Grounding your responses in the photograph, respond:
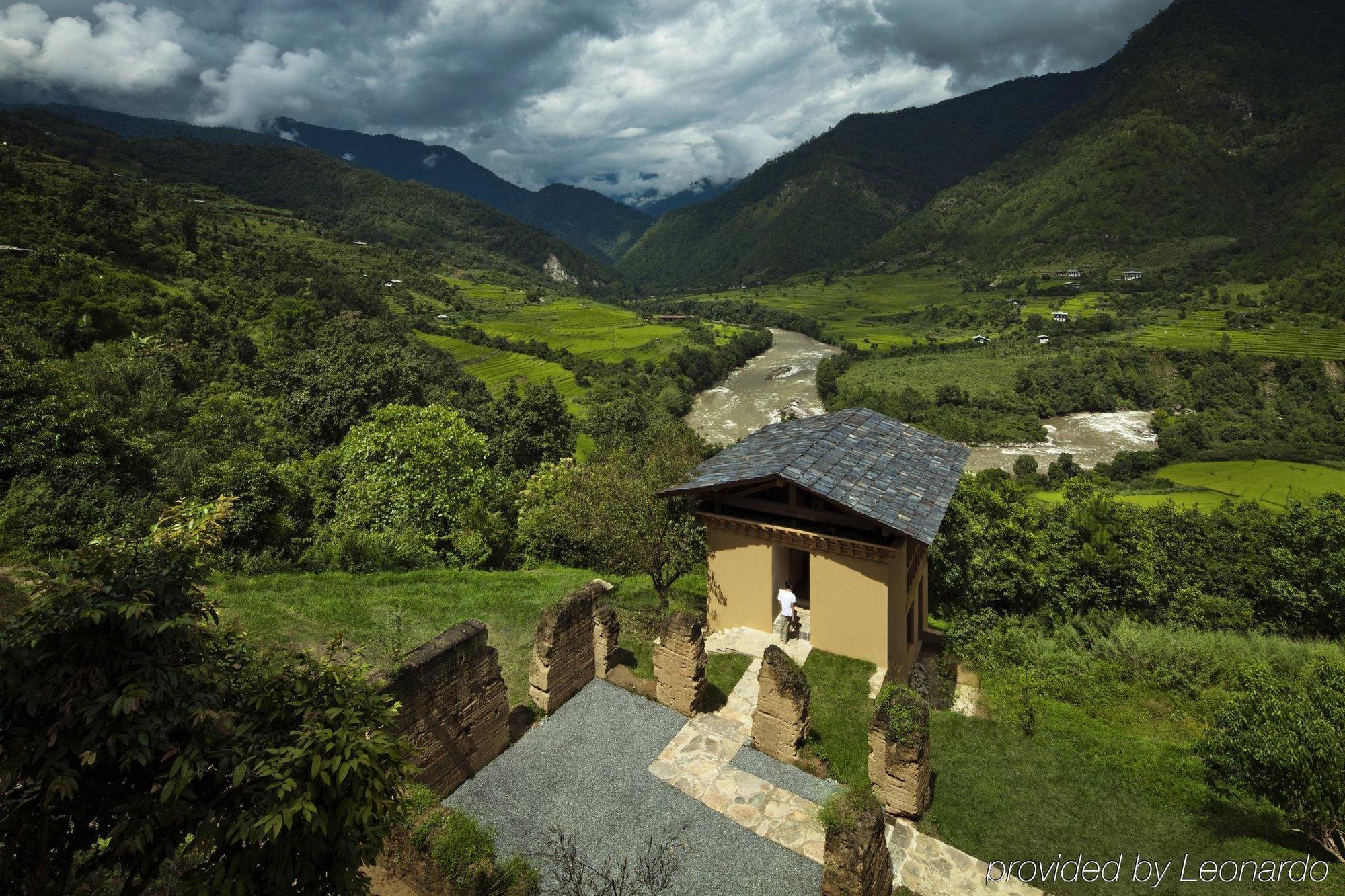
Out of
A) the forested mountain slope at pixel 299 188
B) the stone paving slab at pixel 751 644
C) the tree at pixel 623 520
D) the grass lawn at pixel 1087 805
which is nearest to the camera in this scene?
the grass lawn at pixel 1087 805

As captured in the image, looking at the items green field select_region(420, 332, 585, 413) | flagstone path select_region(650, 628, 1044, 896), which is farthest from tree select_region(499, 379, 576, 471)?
flagstone path select_region(650, 628, 1044, 896)

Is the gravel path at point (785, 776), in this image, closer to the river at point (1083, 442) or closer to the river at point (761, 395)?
the river at point (761, 395)

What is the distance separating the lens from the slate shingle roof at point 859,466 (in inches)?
585

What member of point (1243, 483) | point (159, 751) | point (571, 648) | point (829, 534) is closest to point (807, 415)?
point (1243, 483)

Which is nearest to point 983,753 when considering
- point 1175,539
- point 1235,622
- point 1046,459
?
point 1235,622

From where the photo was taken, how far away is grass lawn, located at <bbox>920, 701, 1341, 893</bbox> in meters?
10.1

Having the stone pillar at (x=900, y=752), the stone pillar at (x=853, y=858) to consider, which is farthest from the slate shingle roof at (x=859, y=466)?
the stone pillar at (x=853, y=858)

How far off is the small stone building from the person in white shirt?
0.47 m

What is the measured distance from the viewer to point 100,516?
1675 cm

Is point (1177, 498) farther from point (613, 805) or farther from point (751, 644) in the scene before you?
point (613, 805)

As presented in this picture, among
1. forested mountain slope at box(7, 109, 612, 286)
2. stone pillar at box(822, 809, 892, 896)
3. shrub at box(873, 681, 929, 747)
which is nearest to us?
stone pillar at box(822, 809, 892, 896)

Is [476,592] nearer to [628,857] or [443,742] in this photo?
[443,742]

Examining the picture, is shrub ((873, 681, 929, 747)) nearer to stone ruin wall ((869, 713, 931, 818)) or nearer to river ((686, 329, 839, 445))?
stone ruin wall ((869, 713, 931, 818))

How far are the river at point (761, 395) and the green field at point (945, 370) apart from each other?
802 centimetres
